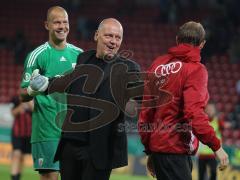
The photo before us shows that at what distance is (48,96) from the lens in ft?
22.8

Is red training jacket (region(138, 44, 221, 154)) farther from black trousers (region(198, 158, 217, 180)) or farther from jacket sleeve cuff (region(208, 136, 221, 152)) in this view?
black trousers (region(198, 158, 217, 180))

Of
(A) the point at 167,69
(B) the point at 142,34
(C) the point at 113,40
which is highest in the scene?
(B) the point at 142,34

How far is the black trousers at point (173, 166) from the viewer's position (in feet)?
17.6

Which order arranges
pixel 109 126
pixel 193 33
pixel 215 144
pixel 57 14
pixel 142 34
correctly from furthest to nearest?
pixel 142 34 < pixel 57 14 < pixel 109 126 < pixel 193 33 < pixel 215 144

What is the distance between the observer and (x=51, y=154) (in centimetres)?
698

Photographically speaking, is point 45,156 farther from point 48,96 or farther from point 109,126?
point 109,126

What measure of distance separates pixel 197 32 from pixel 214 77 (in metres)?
14.4

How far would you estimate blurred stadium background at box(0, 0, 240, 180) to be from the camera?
18.3 metres

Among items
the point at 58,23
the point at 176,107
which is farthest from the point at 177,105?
the point at 58,23

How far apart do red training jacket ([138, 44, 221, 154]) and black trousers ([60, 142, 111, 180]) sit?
0.47m

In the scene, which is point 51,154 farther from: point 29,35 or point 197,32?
point 29,35

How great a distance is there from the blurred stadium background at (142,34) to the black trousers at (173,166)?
10.2 m

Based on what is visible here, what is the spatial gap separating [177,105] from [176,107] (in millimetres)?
18

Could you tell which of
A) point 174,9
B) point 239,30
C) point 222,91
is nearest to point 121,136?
point 222,91
